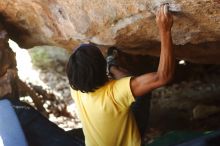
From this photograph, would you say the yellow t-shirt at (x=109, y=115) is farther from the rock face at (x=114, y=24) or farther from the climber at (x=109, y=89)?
the rock face at (x=114, y=24)

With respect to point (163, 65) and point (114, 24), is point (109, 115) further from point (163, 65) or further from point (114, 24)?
point (114, 24)

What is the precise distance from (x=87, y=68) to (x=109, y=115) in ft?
1.07

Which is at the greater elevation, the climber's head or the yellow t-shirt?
the climber's head

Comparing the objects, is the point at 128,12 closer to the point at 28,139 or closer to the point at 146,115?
the point at 146,115

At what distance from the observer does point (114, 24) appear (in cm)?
286

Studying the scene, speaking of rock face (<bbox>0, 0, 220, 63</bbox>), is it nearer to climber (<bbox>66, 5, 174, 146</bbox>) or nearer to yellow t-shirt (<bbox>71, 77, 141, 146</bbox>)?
climber (<bbox>66, 5, 174, 146</bbox>)

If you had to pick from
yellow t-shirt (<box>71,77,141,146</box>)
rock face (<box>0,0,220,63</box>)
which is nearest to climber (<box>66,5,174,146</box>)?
yellow t-shirt (<box>71,77,141,146</box>)

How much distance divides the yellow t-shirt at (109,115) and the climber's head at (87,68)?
74mm

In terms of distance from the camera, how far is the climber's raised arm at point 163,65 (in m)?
2.30

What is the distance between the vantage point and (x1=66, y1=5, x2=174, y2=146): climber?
7.61 ft

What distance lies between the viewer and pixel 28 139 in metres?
3.25

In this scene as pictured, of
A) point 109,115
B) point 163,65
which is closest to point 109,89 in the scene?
point 109,115

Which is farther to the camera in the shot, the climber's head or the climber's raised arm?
the climber's head

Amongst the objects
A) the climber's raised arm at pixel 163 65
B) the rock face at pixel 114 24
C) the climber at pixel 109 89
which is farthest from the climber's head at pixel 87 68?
the rock face at pixel 114 24
